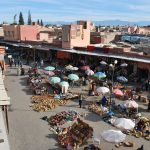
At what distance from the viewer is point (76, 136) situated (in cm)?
1672

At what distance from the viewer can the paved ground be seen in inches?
649

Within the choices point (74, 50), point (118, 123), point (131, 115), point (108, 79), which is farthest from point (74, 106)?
point (74, 50)

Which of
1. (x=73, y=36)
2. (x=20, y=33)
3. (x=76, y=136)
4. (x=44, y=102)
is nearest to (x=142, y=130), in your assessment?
(x=76, y=136)

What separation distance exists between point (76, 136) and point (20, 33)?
120 feet

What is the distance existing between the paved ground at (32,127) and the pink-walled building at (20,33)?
2526 cm

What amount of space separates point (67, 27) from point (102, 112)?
70.5ft

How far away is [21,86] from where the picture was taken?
97.2 ft

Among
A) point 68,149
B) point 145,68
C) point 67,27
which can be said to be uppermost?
point 67,27

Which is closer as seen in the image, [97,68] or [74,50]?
[97,68]

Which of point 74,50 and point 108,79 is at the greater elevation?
point 74,50

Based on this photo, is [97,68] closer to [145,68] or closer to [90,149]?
[145,68]

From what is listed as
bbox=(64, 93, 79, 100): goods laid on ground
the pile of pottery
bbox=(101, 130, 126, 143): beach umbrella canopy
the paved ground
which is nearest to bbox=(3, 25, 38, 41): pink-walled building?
the paved ground

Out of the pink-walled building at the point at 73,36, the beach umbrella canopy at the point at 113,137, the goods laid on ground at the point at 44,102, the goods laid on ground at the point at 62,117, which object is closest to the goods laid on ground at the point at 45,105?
the goods laid on ground at the point at 44,102

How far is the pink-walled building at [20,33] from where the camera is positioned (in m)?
50.4
